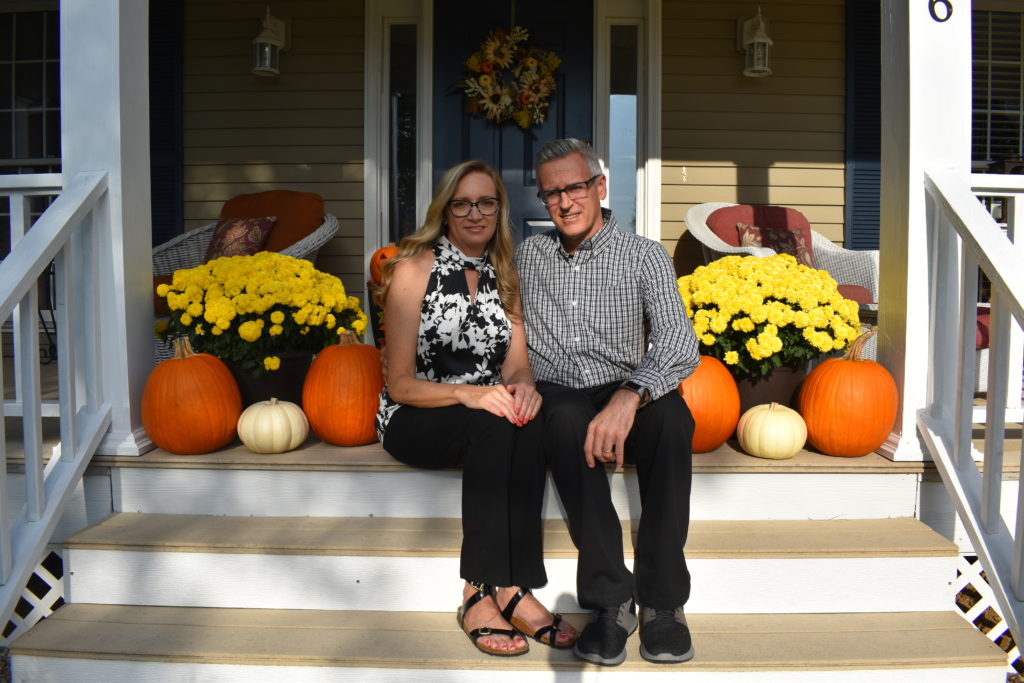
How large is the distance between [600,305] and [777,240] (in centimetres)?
261

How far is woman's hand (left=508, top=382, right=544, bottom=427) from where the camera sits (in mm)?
1878

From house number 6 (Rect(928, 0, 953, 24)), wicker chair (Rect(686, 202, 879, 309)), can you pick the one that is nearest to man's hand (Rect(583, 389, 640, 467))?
house number 6 (Rect(928, 0, 953, 24))

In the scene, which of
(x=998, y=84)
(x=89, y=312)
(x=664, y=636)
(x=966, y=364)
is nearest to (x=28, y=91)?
(x=89, y=312)

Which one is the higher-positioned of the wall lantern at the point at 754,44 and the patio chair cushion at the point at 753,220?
the wall lantern at the point at 754,44

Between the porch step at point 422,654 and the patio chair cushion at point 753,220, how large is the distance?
2776mm

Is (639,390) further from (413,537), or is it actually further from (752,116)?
(752,116)

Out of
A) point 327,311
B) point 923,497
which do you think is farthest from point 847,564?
point 327,311

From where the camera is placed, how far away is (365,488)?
86.3 inches

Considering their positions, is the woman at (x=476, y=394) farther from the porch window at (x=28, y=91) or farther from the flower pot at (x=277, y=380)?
the porch window at (x=28, y=91)

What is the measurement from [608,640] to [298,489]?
1.00 meters

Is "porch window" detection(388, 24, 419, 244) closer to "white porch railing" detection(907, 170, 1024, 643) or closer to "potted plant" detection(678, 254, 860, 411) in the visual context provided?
"potted plant" detection(678, 254, 860, 411)

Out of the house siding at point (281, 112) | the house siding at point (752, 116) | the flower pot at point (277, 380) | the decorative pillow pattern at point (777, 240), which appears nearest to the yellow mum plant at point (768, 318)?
the flower pot at point (277, 380)

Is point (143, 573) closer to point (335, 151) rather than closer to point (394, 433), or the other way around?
point (394, 433)

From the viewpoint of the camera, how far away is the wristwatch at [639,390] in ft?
6.08
